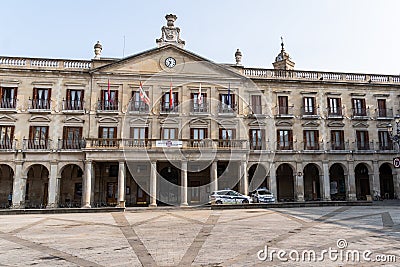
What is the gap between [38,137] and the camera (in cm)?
2955

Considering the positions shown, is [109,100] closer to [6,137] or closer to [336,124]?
[6,137]

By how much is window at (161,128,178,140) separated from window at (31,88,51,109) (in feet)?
34.5

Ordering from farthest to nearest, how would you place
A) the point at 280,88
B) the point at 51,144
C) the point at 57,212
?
the point at 280,88 < the point at 51,144 < the point at 57,212

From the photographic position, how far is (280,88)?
1342 inches

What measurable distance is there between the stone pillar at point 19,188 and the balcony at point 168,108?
13.1 m

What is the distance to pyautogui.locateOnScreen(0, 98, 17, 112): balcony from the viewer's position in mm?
29266

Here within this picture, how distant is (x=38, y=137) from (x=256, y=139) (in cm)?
1998

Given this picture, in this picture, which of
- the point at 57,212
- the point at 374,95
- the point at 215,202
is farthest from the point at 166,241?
the point at 374,95

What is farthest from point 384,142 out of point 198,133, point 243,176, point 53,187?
point 53,187

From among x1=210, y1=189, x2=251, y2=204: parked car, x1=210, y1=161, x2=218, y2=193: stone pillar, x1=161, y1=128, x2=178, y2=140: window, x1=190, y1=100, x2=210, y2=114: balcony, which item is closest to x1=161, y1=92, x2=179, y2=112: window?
x1=190, y1=100, x2=210, y2=114: balcony

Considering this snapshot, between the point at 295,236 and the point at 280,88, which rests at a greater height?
the point at 280,88

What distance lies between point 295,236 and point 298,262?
4112 mm

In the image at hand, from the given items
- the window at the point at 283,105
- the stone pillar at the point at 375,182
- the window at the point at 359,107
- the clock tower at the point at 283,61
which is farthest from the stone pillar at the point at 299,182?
the clock tower at the point at 283,61

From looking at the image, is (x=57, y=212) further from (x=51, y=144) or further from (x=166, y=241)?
(x=166, y=241)
